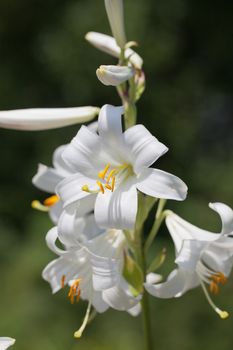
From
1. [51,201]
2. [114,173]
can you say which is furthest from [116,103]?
[114,173]

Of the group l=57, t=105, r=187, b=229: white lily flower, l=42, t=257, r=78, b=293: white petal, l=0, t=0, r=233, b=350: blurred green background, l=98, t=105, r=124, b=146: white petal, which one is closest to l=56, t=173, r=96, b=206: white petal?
l=57, t=105, r=187, b=229: white lily flower

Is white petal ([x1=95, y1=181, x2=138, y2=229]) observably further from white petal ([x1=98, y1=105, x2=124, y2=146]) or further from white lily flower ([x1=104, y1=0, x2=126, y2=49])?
white lily flower ([x1=104, y1=0, x2=126, y2=49])

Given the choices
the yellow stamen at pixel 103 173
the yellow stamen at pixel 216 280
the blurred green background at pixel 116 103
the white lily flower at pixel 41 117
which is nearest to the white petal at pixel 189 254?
the yellow stamen at pixel 216 280

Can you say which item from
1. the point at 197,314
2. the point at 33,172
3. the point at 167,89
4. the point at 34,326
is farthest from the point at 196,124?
the point at 34,326

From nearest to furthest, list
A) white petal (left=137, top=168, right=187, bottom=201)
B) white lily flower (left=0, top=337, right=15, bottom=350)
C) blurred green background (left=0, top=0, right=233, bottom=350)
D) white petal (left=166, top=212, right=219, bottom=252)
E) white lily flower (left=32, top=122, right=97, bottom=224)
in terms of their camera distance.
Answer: white lily flower (left=0, top=337, right=15, bottom=350)
white petal (left=137, top=168, right=187, bottom=201)
white petal (left=166, top=212, right=219, bottom=252)
white lily flower (left=32, top=122, right=97, bottom=224)
blurred green background (left=0, top=0, right=233, bottom=350)

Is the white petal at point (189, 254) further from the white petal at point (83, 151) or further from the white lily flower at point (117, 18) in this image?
the white lily flower at point (117, 18)

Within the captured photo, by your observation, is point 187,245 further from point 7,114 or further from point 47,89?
point 47,89

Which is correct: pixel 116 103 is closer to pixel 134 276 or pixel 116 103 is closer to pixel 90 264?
pixel 90 264

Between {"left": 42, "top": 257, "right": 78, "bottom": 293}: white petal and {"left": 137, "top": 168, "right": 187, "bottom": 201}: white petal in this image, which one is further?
{"left": 42, "top": 257, "right": 78, "bottom": 293}: white petal
